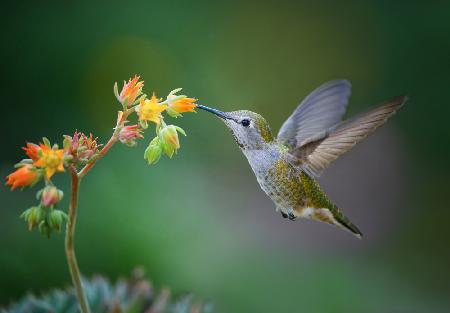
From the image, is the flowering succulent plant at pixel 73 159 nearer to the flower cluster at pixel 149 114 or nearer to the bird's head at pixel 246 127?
the flower cluster at pixel 149 114

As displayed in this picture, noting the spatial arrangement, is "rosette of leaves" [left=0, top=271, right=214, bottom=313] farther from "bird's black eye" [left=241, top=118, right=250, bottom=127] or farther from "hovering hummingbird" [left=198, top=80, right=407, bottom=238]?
"bird's black eye" [left=241, top=118, right=250, bottom=127]

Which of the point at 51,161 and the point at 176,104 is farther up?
the point at 176,104

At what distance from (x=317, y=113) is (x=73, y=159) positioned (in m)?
1.20

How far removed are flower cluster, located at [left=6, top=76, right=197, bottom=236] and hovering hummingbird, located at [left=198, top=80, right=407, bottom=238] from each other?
29cm

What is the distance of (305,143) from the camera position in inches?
104

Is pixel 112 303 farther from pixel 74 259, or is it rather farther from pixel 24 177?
pixel 24 177

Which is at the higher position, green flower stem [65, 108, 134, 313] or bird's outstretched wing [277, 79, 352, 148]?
bird's outstretched wing [277, 79, 352, 148]

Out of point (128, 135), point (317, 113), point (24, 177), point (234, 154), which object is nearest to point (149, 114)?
point (128, 135)

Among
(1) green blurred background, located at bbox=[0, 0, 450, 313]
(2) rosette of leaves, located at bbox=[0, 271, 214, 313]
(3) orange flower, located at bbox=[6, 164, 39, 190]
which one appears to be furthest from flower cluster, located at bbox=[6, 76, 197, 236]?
(1) green blurred background, located at bbox=[0, 0, 450, 313]

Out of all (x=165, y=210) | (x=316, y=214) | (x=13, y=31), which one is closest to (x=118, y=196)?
(x=165, y=210)

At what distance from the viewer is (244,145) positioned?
2.52 m

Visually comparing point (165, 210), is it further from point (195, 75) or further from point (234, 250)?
point (195, 75)

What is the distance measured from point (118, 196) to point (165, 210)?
0.34m

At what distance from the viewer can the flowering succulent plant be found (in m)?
1.90
